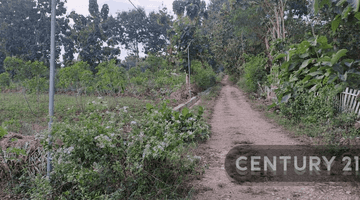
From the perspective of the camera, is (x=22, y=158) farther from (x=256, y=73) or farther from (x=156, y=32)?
(x=156, y=32)

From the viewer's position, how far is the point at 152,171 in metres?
3.10

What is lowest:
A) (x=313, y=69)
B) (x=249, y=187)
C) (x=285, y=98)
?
(x=249, y=187)

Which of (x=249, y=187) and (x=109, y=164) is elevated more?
(x=109, y=164)

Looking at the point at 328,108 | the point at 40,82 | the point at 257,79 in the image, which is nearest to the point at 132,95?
the point at 40,82

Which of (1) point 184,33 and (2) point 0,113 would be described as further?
Result: (1) point 184,33

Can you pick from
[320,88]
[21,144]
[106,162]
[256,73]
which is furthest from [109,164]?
[256,73]

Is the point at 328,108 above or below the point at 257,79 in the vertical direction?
below

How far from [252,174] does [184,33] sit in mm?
12852

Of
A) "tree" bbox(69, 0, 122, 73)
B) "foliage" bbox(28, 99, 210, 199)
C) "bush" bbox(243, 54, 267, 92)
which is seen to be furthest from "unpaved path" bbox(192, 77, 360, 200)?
"tree" bbox(69, 0, 122, 73)

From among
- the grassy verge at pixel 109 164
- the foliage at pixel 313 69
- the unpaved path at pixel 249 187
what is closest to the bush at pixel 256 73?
the foliage at pixel 313 69

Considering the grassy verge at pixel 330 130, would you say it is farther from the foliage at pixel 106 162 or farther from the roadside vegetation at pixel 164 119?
the foliage at pixel 106 162

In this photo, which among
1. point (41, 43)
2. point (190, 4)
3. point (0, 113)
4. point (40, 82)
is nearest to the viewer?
point (0, 113)

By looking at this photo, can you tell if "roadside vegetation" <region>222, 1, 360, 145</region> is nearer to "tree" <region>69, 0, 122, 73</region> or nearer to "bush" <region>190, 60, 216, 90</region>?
"bush" <region>190, 60, 216, 90</region>

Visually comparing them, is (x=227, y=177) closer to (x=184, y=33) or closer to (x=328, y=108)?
(x=328, y=108)
